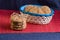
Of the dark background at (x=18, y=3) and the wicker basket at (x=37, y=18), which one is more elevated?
the dark background at (x=18, y=3)

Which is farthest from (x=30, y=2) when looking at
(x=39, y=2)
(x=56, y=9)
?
(x=56, y=9)

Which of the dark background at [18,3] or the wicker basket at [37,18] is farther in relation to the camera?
the dark background at [18,3]

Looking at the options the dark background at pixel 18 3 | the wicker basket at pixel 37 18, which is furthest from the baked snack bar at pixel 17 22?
the dark background at pixel 18 3

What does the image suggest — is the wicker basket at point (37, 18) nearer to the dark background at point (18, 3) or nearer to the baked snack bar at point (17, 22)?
the baked snack bar at point (17, 22)

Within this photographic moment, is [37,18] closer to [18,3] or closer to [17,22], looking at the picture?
[17,22]

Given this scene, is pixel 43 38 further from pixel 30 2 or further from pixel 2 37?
pixel 30 2

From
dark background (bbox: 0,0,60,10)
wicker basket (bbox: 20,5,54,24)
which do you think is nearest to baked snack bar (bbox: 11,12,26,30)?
wicker basket (bbox: 20,5,54,24)

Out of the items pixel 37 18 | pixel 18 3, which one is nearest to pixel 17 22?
pixel 37 18

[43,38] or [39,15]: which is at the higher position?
[39,15]

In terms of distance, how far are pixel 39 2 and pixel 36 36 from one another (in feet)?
1.87

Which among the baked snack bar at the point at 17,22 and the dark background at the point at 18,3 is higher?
the dark background at the point at 18,3

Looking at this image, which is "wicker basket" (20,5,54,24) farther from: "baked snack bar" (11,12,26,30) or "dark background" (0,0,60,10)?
"dark background" (0,0,60,10)

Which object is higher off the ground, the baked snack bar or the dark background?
the dark background

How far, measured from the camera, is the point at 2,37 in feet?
2.99
